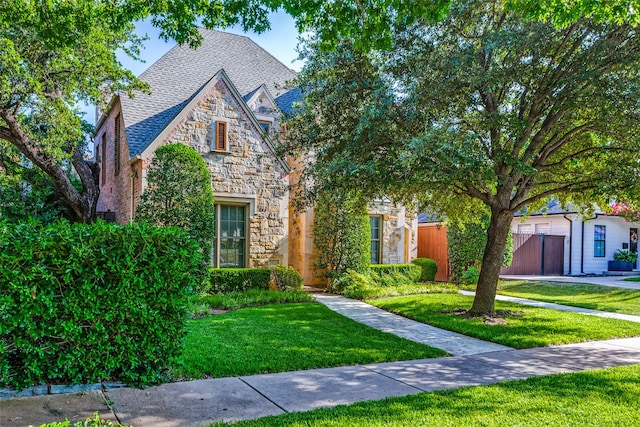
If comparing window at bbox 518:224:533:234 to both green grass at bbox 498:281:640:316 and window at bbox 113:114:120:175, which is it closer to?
green grass at bbox 498:281:640:316

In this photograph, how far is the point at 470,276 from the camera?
16453 mm

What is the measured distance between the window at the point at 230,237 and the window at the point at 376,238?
5.27 m

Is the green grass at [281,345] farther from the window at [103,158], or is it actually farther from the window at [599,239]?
the window at [599,239]

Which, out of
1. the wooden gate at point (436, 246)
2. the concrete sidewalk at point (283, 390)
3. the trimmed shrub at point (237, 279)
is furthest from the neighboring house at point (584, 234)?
the concrete sidewalk at point (283, 390)

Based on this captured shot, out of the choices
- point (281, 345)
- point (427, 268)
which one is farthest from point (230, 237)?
point (427, 268)

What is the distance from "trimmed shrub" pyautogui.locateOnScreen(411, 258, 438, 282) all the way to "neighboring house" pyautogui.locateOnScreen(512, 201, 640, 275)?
22.6 feet

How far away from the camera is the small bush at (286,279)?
13172mm

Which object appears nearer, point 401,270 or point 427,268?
point 401,270

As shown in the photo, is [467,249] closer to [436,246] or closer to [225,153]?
[436,246]

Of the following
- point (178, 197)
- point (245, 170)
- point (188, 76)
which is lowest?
point (178, 197)

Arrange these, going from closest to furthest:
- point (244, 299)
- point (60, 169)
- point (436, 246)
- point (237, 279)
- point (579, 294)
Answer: point (244, 299) → point (237, 279) → point (60, 169) → point (579, 294) → point (436, 246)

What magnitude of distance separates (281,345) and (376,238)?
34.4 ft

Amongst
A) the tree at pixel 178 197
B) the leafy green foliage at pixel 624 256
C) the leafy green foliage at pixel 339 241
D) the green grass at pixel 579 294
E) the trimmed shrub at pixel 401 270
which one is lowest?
the green grass at pixel 579 294

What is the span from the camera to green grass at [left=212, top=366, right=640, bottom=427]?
402cm
